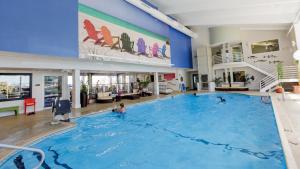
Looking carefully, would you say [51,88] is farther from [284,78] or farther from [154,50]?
[284,78]

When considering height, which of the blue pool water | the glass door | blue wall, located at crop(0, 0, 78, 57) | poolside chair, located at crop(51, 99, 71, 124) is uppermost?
blue wall, located at crop(0, 0, 78, 57)

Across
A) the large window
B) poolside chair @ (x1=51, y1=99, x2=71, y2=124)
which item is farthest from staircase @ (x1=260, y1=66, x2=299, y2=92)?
the large window

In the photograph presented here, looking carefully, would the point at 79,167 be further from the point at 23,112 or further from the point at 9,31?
the point at 23,112

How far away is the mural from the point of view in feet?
26.7

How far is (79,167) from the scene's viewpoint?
10.1 ft

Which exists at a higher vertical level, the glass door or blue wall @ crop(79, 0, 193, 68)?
blue wall @ crop(79, 0, 193, 68)

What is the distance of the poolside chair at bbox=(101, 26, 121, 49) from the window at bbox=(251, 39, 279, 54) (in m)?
13.8

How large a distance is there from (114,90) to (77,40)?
7.03 m

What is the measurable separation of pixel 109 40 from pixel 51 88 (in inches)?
166

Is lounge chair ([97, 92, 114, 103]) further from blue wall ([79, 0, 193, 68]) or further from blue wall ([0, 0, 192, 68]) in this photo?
blue wall ([79, 0, 193, 68])

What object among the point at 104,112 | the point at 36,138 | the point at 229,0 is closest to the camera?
the point at 36,138

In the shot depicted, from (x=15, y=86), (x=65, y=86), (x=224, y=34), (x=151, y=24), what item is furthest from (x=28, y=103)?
(x=224, y=34)

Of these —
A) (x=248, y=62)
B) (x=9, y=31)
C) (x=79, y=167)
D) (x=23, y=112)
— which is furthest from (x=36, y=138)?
(x=248, y=62)

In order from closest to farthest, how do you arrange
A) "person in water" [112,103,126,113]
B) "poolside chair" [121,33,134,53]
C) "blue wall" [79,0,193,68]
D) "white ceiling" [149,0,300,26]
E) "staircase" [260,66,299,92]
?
1. "person in water" [112,103,126,113]
2. "white ceiling" [149,0,300,26]
3. "blue wall" [79,0,193,68]
4. "poolside chair" [121,33,134,53]
5. "staircase" [260,66,299,92]
